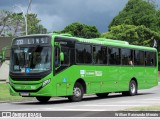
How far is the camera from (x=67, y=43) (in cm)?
2242

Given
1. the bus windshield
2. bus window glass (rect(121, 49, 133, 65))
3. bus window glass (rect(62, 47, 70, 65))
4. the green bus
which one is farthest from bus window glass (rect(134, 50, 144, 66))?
the bus windshield

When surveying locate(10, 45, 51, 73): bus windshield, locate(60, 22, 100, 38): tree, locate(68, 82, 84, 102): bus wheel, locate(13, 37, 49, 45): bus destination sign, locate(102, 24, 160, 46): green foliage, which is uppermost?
locate(60, 22, 100, 38): tree

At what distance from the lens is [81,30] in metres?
103

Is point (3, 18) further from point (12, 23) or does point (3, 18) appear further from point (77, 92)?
point (77, 92)

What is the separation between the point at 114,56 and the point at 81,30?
76.2m

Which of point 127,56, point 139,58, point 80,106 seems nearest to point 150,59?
point 139,58

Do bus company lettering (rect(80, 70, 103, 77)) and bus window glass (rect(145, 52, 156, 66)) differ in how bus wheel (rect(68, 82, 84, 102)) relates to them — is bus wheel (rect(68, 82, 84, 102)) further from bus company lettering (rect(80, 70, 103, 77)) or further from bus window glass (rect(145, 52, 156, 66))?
bus window glass (rect(145, 52, 156, 66))

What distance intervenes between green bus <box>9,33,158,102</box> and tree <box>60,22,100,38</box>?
7387 centimetres

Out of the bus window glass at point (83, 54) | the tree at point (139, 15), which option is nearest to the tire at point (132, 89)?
the bus window glass at point (83, 54)

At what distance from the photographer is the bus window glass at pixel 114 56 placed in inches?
1037

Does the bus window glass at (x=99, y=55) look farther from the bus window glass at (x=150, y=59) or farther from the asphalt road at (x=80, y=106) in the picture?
the bus window glass at (x=150, y=59)

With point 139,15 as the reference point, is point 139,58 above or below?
below

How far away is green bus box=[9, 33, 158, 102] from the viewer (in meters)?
21.3

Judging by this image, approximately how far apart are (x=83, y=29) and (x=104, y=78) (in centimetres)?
7634
